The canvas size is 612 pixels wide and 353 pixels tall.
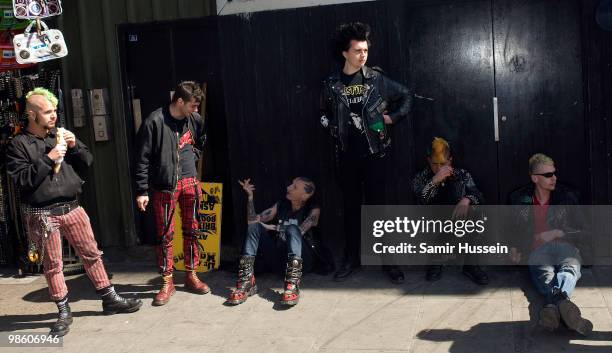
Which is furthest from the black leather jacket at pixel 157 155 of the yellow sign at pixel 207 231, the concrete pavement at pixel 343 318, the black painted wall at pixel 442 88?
the black painted wall at pixel 442 88

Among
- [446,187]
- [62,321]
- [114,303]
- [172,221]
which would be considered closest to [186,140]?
[172,221]

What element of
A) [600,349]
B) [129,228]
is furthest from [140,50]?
[600,349]

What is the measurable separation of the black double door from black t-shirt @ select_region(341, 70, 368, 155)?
2.68 ft

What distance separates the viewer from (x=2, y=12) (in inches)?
312

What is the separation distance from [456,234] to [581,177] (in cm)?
135

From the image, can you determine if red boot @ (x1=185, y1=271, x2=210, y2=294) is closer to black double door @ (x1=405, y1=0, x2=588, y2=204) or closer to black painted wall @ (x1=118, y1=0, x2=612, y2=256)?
black painted wall @ (x1=118, y1=0, x2=612, y2=256)

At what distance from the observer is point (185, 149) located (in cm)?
698

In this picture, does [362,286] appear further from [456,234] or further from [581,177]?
[581,177]

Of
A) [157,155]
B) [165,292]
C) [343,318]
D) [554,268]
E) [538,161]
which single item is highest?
[157,155]

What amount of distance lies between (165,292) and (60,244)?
1.14 m

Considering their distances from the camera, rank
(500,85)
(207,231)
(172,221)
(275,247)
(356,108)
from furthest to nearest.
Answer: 1. (207,231)
2. (500,85)
3. (275,247)
4. (356,108)
5. (172,221)

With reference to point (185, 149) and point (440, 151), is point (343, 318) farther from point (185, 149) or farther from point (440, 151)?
point (185, 149)

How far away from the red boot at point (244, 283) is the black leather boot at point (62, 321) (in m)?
1.40

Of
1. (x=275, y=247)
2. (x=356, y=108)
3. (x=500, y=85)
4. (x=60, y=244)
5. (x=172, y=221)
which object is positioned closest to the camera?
(x=60, y=244)
